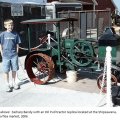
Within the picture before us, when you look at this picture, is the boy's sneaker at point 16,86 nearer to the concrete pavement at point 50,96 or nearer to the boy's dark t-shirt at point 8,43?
the concrete pavement at point 50,96

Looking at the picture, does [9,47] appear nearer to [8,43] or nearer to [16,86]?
[8,43]

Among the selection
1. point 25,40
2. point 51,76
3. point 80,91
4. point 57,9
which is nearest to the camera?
point 80,91

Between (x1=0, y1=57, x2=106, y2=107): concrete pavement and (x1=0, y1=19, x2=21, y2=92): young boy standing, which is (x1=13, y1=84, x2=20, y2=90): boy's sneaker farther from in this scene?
(x1=0, y1=19, x2=21, y2=92): young boy standing

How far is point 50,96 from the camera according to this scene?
712 centimetres

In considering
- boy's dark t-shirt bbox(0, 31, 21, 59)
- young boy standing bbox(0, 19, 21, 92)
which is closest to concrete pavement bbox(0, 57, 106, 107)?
young boy standing bbox(0, 19, 21, 92)

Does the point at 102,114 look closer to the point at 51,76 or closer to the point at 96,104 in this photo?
the point at 96,104

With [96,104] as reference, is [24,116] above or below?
above

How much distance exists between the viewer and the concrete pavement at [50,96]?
6609mm

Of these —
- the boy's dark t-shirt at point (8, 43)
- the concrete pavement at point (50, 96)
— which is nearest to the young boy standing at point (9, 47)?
the boy's dark t-shirt at point (8, 43)

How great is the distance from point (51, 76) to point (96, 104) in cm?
178

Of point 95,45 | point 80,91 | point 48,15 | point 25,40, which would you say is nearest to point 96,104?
point 80,91

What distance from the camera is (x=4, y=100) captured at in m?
6.95

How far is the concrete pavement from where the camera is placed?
6.61 meters

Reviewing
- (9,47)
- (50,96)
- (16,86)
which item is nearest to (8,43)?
(9,47)
